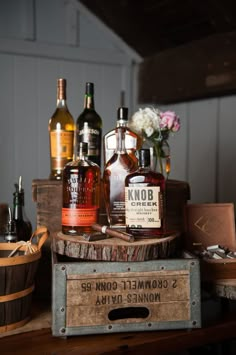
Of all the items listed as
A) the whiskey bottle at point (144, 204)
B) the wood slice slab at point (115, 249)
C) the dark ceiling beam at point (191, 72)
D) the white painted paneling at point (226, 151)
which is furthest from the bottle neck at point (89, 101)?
the white painted paneling at point (226, 151)

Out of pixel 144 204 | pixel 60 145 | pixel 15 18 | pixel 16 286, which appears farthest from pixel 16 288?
pixel 15 18

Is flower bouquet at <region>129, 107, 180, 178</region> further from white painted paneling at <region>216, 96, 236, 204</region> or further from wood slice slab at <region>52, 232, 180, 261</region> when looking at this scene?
white painted paneling at <region>216, 96, 236, 204</region>

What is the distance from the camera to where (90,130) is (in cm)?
122

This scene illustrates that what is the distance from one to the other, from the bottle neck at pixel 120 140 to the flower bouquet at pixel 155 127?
0.53 ft

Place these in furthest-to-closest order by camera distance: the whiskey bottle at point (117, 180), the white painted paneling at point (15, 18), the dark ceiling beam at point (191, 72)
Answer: the white painted paneling at point (15, 18) → the dark ceiling beam at point (191, 72) → the whiskey bottle at point (117, 180)

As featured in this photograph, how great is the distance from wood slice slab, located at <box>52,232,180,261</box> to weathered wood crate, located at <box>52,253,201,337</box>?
0.01 meters

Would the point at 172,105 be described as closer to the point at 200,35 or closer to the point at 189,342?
the point at 200,35

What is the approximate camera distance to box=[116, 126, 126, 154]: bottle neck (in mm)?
1084

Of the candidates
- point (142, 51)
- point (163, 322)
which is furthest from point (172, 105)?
Answer: point (163, 322)

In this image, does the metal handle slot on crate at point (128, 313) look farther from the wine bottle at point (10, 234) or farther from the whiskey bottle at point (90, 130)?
the whiskey bottle at point (90, 130)

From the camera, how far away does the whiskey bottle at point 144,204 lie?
0.96 meters

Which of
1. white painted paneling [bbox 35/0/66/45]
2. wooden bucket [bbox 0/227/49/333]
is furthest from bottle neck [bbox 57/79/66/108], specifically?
white painted paneling [bbox 35/0/66/45]

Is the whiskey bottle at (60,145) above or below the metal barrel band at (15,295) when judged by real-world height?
above

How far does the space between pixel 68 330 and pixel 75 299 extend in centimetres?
6
